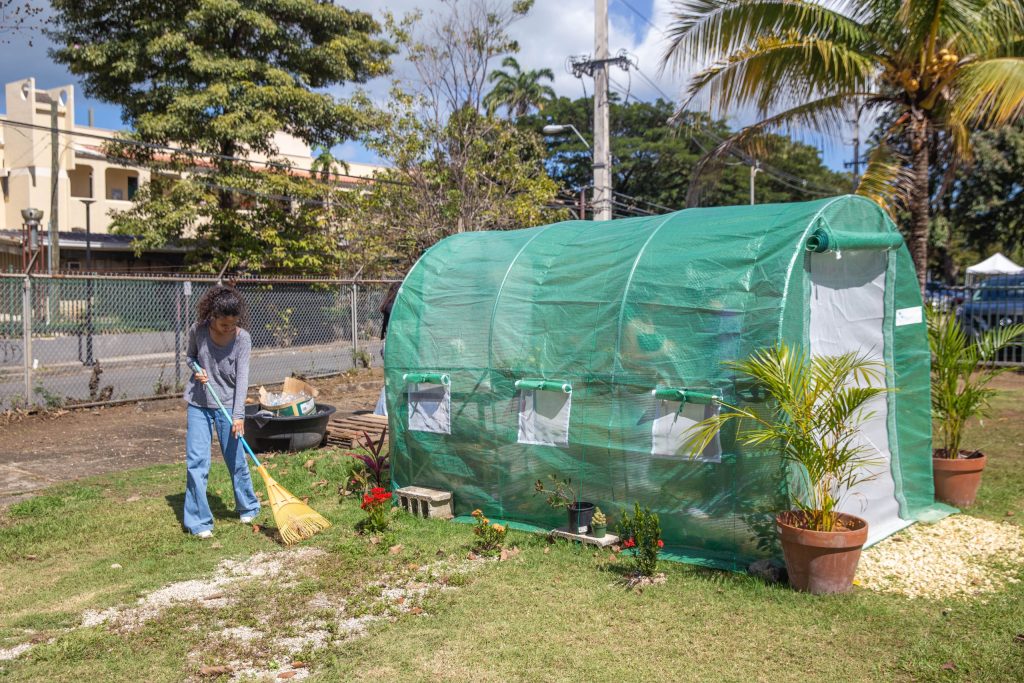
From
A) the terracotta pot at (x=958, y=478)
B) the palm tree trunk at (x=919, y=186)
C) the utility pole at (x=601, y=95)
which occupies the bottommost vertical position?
the terracotta pot at (x=958, y=478)

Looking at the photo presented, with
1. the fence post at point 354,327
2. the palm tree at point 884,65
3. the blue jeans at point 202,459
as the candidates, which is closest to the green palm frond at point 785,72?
the palm tree at point 884,65

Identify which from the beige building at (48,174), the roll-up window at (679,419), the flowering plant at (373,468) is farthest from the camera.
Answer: the beige building at (48,174)

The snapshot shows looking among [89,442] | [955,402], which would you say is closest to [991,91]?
[955,402]

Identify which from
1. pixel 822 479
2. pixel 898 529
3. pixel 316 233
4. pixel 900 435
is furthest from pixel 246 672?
pixel 316 233

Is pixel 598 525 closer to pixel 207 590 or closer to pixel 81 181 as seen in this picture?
pixel 207 590

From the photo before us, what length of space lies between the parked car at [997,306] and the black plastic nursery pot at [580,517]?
49.4 ft

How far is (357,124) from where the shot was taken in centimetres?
2447

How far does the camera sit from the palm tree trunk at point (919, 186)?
32.4 feet

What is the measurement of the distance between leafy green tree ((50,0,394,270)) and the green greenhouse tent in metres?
15.3

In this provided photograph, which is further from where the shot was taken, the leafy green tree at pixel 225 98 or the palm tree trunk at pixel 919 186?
the leafy green tree at pixel 225 98

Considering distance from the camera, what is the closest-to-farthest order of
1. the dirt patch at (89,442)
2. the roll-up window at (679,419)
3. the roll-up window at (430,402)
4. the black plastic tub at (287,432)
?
the roll-up window at (679,419) < the roll-up window at (430,402) < the dirt patch at (89,442) < the black plastic tub at (287,432)

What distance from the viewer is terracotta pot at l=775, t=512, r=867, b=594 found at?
5227 millimetres

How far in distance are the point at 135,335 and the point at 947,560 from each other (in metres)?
14.6

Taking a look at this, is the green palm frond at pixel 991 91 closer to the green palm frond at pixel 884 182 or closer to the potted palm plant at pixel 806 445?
the green palm frond at pixel 884 182
